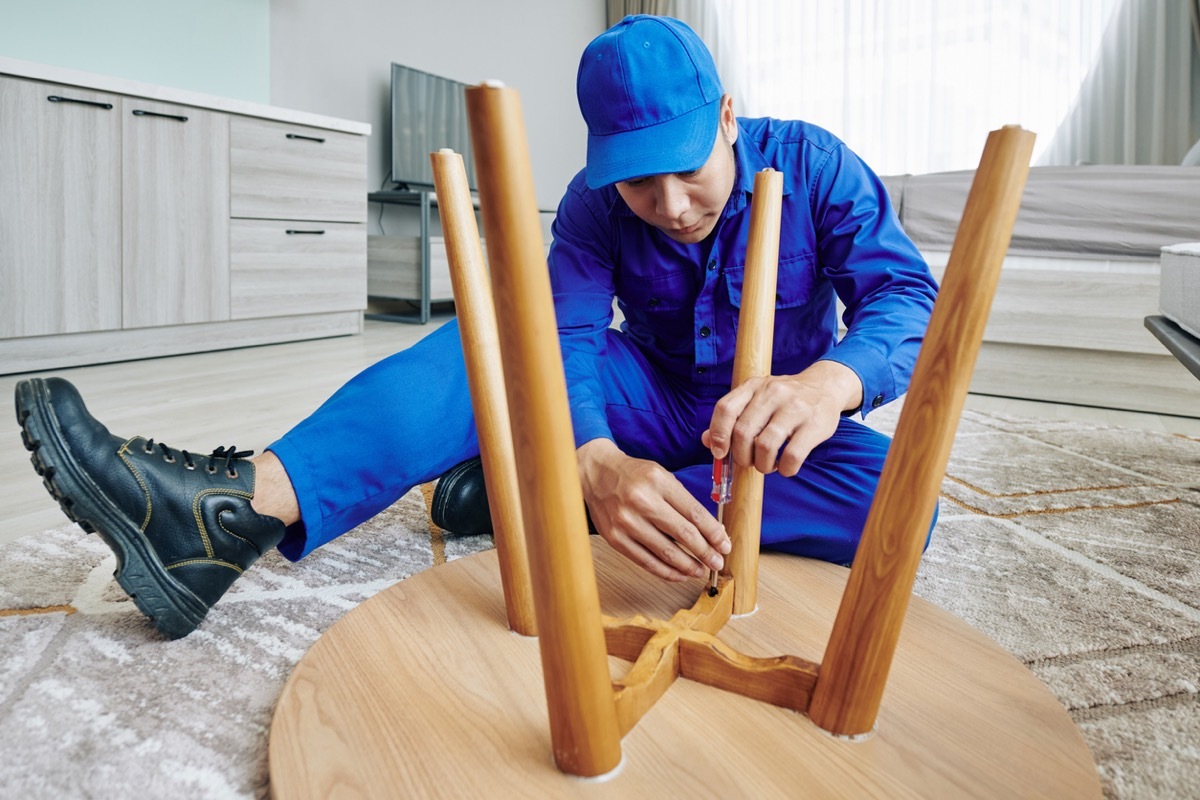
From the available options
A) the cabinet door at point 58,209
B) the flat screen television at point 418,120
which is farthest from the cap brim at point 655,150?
the flat screen television at point 418,120

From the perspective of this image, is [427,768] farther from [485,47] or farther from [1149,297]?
[485,47]

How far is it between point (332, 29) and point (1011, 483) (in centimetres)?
322

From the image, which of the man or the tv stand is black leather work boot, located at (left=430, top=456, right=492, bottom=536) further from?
the tv stand

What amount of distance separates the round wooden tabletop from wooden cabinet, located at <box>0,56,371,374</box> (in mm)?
1905

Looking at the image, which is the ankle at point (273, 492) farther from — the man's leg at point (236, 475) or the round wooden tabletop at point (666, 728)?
the round wooden tabletop at point (666, 728)

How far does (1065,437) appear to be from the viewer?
1.80 metres

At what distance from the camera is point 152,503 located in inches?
28.0

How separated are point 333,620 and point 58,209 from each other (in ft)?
6.00

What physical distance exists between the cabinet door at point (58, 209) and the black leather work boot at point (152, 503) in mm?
1637

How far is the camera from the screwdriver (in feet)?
2.05

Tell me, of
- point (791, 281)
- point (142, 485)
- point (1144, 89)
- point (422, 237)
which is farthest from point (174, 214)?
point (1144, 89)

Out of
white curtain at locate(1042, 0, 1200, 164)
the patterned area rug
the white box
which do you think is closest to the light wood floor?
the patterned area rug

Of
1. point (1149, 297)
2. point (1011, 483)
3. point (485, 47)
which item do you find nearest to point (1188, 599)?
point (1011, 483)

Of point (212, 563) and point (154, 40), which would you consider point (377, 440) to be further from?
point (154, 40)
